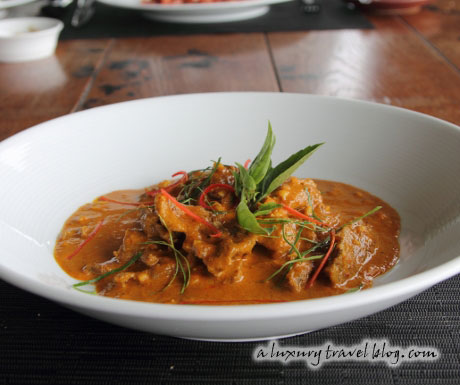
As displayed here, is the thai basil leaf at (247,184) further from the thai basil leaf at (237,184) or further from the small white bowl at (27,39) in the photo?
the small white bowl at (27,39)

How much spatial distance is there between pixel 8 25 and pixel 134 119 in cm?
234

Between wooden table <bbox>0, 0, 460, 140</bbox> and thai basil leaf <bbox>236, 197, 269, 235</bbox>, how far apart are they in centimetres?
165

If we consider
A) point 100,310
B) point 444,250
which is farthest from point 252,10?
point 100,310

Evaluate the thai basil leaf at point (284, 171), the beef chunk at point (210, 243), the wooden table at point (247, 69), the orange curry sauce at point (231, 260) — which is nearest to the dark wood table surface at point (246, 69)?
the wooden table at point (247, 69)

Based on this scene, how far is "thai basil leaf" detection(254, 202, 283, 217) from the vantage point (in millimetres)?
1476

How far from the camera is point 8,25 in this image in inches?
155

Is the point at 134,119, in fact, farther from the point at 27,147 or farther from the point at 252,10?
the point at 252,10

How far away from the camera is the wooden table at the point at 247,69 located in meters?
2.98

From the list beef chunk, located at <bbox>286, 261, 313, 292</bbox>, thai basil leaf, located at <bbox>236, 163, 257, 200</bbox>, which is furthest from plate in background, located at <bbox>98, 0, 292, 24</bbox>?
beef chunk, located at <bbox>286, 261, 313, 292</bbox>

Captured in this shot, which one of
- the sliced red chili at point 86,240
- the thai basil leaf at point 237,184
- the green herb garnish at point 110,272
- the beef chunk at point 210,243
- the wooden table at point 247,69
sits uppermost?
the thai basil leaf at point 237,184

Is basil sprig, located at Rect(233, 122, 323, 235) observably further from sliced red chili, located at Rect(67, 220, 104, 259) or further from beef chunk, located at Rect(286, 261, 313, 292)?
sliced red chili, located at Rect(67, 220, 104, 259)

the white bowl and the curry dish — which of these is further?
the white bowl

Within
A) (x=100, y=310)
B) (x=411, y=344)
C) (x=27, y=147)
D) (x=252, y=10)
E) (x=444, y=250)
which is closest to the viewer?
(x=100, y=310)

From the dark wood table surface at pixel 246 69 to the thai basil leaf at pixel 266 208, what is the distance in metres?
1.56
